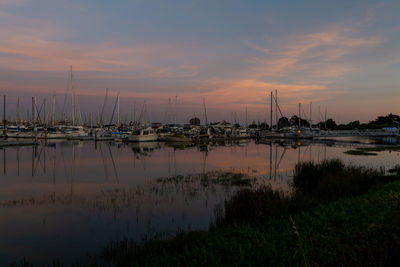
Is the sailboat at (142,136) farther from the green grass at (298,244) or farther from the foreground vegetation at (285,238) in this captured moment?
the green grass at (298,244)

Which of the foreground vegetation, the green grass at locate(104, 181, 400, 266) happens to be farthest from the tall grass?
the green grass at locate(104, 181, 400, 266)

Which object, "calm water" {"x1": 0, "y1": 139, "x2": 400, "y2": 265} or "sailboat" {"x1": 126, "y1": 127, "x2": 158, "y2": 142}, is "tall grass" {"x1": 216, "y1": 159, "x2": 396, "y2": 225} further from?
"sailboat" {"x1": 126, "y1": 127, "x2": 158, "y2": 142}

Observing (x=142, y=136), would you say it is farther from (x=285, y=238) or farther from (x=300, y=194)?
(x=285, y=238)

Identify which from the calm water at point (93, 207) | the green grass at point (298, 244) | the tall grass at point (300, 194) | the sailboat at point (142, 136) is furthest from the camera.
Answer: the sailboat at point (142, 136)

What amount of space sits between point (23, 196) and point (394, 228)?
19.8 metres

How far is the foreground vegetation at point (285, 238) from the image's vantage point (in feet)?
21.7

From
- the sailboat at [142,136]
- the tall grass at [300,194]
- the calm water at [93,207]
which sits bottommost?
the calm water at [93,207]

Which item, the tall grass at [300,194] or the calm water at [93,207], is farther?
the tall grass at [300,194]

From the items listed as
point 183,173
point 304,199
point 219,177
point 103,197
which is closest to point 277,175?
point 219,177

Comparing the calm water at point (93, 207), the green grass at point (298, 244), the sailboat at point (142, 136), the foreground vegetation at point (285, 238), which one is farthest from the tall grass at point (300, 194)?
the sailboat at point (142, 136)

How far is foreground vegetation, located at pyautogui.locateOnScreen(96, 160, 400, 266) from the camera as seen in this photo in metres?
6.61

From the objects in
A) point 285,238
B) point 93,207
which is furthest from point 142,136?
point 285,238

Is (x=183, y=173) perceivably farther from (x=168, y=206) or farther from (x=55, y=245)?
(x=55, y=245)

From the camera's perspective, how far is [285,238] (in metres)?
8.30
